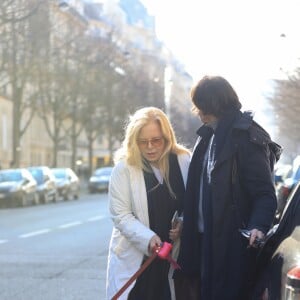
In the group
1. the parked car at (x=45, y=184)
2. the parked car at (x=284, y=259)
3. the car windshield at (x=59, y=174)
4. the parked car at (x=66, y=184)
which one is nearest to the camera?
the parked car at (x=284, y=259)

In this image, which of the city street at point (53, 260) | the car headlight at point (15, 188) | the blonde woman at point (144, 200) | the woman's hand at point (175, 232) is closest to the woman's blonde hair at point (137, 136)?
the blonde woman at point (144, 200)

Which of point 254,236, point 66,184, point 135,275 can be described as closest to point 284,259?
point 254,236

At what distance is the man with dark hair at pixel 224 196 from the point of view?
12.9 feet

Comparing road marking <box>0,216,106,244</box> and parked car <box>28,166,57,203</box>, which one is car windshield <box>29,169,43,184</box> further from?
road marking <box>0,216,106,244</box>

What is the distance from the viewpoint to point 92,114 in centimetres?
6794

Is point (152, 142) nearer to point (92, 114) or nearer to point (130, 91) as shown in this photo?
point (92, 114)

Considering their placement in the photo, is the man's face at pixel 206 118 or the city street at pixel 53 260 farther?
the city street at pixel 53 260

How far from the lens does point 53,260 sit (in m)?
12.4

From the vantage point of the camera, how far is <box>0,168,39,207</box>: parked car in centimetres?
3369

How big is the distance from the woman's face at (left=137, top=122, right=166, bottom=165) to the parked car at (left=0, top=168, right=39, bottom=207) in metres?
29.5

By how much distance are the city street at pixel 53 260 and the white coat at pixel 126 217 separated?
4.26 meters

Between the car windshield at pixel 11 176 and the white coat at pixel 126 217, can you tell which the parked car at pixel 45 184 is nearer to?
the car windshield at pixel 11 176

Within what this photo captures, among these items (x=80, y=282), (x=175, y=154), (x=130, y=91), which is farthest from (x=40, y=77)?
(x=175, y=154)

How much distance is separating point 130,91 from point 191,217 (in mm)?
71746
